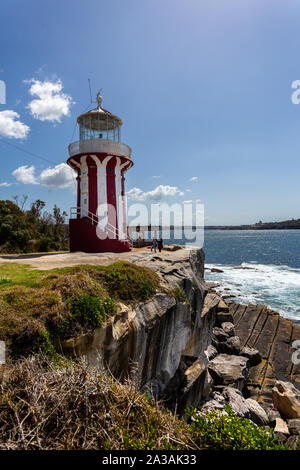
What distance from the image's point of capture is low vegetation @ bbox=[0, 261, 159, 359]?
4.35m

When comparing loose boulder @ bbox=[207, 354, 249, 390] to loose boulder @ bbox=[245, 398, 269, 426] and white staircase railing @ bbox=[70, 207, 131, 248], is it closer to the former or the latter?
loose boulder @ bbox=[245, 398, 269, 426]

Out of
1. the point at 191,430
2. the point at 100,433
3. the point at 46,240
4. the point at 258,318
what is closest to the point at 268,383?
the point at 258,318

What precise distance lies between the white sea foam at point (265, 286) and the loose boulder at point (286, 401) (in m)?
12.5

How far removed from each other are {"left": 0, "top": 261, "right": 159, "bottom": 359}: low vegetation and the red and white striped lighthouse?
7625 millimetres

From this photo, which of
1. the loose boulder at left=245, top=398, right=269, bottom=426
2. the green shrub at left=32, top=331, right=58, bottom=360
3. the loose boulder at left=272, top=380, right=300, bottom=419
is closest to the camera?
the green shrub at left=32, top=331, right=58, bottom=360

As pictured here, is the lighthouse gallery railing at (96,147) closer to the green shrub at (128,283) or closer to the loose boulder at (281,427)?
A: the green shrub at (128,283)

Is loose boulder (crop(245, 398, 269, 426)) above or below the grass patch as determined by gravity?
below

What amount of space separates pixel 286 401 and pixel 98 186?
14358 millimetres

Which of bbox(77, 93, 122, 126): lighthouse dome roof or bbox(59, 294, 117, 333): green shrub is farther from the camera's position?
bbox(77, 93, 122, 126): lighthouse dome roof

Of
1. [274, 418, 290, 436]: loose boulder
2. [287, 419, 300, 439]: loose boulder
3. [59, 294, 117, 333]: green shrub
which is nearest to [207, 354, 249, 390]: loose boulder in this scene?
[274, 418, 290, 436]: loose boulder

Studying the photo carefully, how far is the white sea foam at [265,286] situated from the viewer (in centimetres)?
2597

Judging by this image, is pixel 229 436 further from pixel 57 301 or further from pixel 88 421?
pixel 57 301

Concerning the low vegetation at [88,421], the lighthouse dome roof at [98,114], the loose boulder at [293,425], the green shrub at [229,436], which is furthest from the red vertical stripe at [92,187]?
the loose boulder at [293,425]

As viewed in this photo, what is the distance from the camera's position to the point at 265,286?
1320 inches
